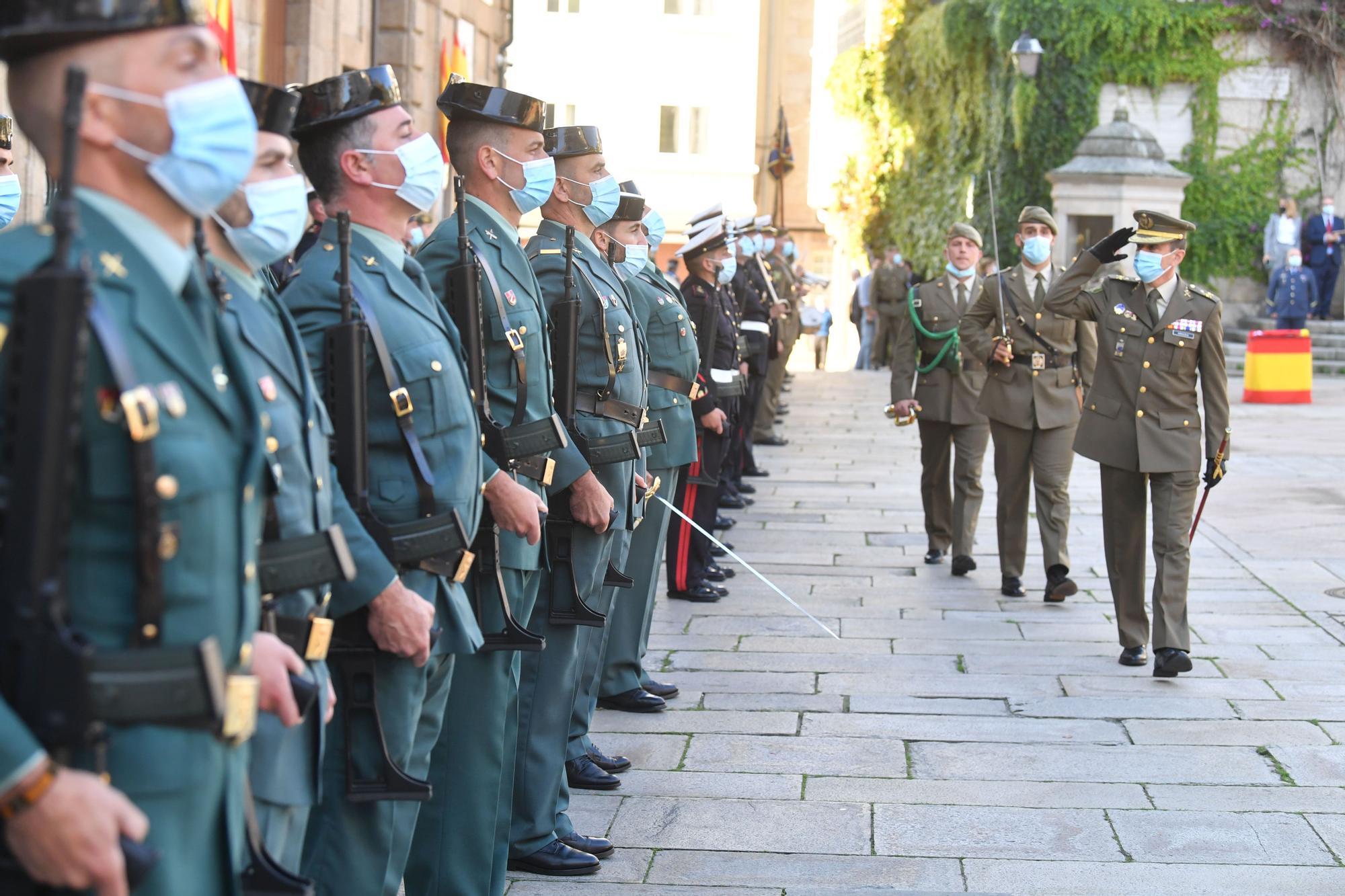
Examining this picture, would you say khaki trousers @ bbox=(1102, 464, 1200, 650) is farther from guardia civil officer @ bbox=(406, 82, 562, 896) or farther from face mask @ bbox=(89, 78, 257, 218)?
face mask @ bbox=(89, 78, 257, 218)

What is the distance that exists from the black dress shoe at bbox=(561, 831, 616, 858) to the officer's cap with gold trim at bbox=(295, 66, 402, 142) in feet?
7.57

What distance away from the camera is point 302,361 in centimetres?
300

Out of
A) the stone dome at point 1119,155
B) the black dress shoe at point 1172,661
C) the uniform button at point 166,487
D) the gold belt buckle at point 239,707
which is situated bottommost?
the black dress shoe at point 1172,661

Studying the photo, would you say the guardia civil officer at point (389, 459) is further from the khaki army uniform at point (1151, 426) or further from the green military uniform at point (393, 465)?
the khaki army uniform at point (1151, 426)

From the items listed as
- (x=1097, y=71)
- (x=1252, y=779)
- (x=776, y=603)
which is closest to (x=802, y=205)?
(x=1097, y=71)

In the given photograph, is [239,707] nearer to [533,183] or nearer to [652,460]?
[533,183]

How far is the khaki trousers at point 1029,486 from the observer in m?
9.13

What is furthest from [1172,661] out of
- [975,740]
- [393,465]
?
[393,465]

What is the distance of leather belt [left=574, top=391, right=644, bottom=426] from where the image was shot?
17.8ft

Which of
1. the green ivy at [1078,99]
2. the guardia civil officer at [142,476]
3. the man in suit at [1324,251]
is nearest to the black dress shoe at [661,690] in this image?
the guardia civil officer at [142,476]

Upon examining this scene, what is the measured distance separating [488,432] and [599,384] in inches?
47.8

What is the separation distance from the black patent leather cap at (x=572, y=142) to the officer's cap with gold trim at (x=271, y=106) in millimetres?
2707

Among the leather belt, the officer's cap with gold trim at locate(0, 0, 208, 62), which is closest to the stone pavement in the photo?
the leather belt

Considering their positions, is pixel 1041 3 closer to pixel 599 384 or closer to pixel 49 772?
pixel 599 384
